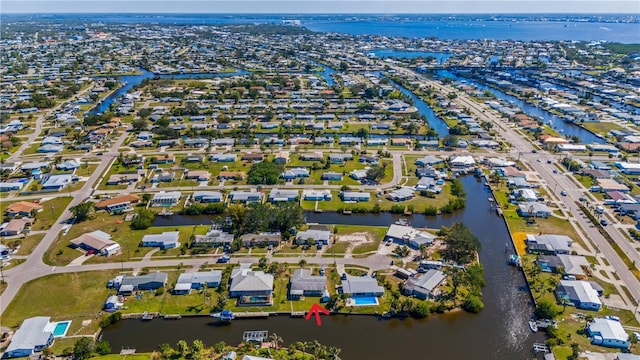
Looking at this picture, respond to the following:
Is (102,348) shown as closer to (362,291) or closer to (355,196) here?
(362,291)

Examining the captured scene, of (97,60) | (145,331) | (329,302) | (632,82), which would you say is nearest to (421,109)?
(632,82)

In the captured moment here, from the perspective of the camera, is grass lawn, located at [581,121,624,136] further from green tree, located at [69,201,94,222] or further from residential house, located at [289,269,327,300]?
green tree, located at [69,201,94,222]

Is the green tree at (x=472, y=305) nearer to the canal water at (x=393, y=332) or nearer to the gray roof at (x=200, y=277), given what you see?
the canal water at (x=393, y=332)

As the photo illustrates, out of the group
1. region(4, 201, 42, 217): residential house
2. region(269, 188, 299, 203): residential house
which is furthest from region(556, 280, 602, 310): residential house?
region(4, 201, 42, 217): residential house

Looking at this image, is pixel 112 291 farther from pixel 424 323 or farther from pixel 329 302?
pixel 424 323

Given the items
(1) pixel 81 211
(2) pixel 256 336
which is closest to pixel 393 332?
(2) pixel 256 336

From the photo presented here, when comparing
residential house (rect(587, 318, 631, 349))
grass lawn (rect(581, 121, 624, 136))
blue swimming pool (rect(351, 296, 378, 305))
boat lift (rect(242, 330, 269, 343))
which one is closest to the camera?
residential house (rect(587, 318, 631, 349))
